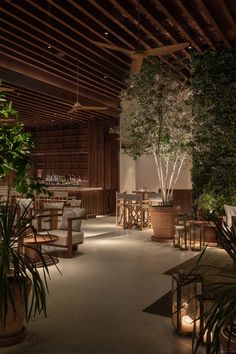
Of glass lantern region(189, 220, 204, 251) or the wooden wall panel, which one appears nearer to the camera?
glass lantern region(189, 220, 204, 251)

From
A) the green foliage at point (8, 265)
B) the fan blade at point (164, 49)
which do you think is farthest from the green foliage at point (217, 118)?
the green foliage at point (8, 265)

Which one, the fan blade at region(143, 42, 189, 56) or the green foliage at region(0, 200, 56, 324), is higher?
the fan blade at region(143, 42, 189, 56)

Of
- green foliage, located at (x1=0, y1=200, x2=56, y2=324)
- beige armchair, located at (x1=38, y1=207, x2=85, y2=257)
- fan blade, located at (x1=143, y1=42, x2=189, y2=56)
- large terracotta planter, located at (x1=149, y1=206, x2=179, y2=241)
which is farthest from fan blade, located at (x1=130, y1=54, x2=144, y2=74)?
green foliage, located at (x1=0, y1=200, x2=56, y2=324)

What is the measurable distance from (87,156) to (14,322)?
1239 cm

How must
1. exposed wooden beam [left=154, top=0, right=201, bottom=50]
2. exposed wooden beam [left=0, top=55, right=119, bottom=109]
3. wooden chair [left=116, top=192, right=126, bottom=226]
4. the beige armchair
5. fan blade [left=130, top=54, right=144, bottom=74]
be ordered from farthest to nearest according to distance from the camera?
wooden chair [left=116, top=192, right=126, bottom=226] → exposed wooden beam [left=0, top=55, right=119, bottom=109] → the beige armchair → exposed wooden beam [left=154, top=0, right=201, bottom=50] → fan blade [left=130, top=54, right=144, bottom=74]

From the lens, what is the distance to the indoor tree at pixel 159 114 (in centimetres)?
757

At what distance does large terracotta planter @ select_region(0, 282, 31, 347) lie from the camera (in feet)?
9.45

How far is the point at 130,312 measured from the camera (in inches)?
146

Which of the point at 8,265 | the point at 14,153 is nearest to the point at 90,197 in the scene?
the point at 14,153

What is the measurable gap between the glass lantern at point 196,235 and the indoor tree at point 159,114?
106 cm

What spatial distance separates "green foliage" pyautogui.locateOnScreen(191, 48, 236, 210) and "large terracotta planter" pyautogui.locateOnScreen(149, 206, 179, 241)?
69 cm

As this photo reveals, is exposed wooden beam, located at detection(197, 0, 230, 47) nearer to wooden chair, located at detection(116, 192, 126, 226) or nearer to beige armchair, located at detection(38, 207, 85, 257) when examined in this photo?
beige armchair, located at detection(38, 207, 85, 257)

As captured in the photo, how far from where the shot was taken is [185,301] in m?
3.12

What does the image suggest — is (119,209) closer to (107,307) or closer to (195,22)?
(195,22)
